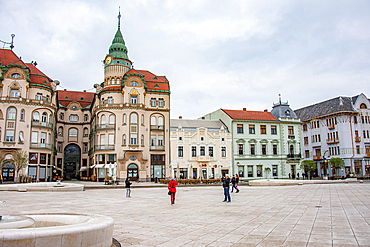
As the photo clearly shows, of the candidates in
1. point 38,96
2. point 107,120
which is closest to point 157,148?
point 107,120

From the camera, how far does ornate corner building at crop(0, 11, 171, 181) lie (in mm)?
46781

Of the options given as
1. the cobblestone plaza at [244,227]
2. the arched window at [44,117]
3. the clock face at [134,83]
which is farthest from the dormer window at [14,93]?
the cobblestone plaza at [244,227]

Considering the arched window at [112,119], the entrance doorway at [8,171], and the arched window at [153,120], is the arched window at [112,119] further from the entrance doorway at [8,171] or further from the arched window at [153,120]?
the entrance doorway at [8,171]

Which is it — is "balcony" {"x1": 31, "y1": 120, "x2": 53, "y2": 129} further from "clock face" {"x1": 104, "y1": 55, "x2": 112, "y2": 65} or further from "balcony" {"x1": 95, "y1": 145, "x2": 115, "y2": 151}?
"clock face" {"x1": 104, "y1": 55, "x2": 112, "y2": 65}

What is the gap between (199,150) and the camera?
53812 mm

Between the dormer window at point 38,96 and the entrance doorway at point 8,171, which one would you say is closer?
the entrance doorway at point 8,171

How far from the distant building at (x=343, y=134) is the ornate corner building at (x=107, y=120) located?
33406 millimetres

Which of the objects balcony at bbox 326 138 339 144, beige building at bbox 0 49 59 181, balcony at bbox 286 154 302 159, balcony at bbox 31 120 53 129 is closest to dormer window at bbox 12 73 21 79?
beige building at bbox 0 49 59 181

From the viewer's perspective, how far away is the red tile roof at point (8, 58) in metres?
48.3

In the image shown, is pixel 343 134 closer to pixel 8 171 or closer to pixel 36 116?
pixel 36 116

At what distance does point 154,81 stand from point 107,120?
10943 millimetres

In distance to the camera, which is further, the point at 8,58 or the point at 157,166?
the point at 157,166

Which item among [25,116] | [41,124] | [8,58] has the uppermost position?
[8,58]

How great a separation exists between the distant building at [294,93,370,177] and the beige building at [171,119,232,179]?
1999cm
